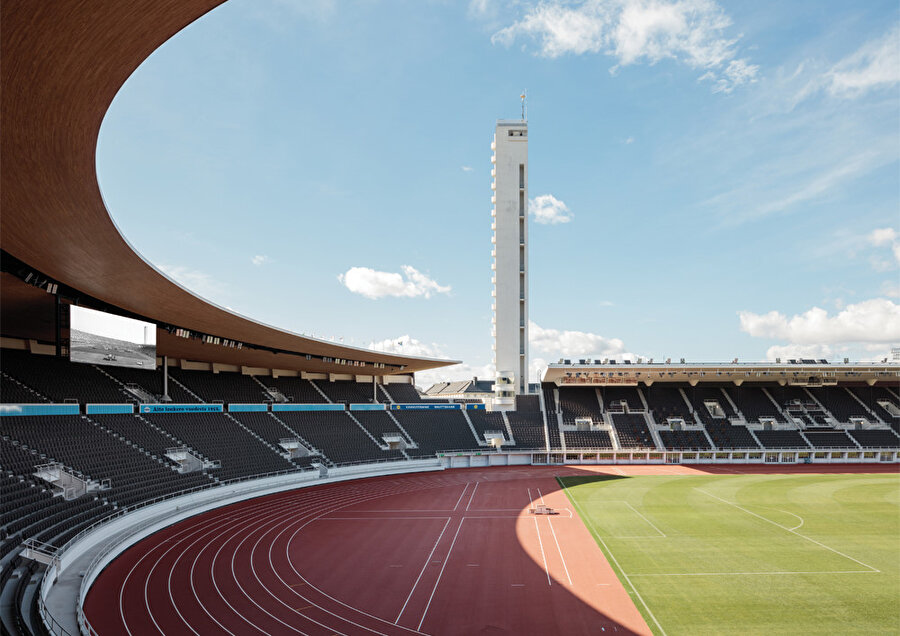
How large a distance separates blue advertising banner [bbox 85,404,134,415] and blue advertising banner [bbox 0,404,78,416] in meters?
0.79

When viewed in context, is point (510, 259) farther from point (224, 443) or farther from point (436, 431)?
point (224, 443)

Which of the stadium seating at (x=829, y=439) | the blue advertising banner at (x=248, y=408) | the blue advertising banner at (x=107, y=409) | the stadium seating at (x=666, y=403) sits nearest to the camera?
the blue advertising banner at (x=107, y=409)

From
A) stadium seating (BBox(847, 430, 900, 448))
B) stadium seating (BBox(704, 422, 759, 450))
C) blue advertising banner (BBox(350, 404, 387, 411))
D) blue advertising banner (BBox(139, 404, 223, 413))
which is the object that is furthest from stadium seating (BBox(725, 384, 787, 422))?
blue advertising banner (BBox(139, 404, 223, 413))

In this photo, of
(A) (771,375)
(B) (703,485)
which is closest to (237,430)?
(B) (703,485)

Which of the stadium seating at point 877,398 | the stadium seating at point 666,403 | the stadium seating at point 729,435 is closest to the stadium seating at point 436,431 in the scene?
the stadium seating at point 666,403

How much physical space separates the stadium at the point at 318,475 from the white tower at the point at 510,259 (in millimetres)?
5274

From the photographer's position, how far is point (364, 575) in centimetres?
1723

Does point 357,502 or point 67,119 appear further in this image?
point 357,502

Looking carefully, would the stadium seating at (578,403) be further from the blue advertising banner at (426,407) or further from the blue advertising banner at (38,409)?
the blue advertising banner at (38,409)

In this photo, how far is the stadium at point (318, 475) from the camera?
12875 millimetres

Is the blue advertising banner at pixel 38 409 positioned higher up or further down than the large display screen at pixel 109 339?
further down

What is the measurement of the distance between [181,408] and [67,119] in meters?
26.7

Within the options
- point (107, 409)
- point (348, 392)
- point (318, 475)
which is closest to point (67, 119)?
point (107, 409)

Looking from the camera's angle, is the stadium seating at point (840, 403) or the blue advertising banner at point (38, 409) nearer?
the blue advertising banner at point (38, 409)
